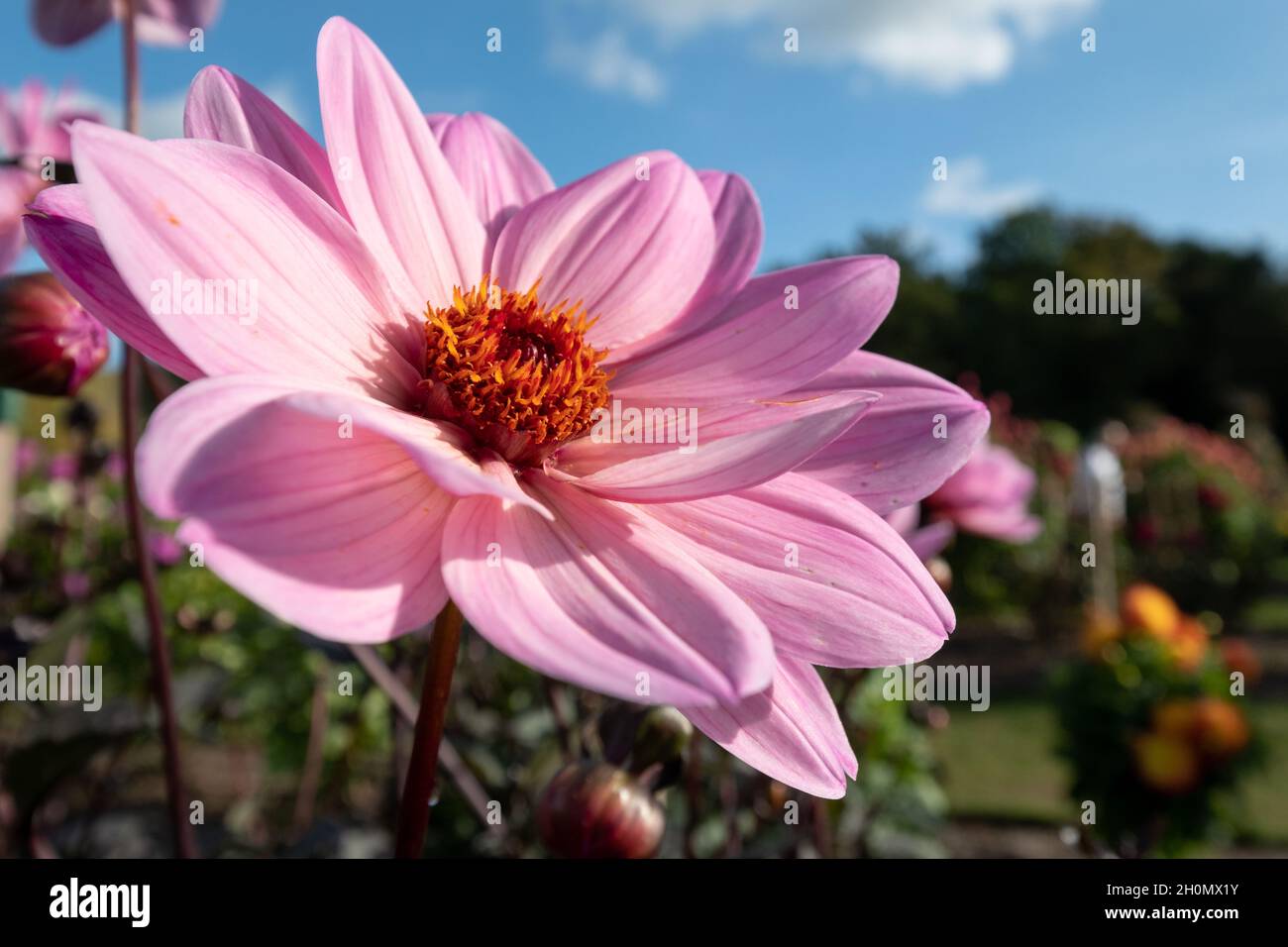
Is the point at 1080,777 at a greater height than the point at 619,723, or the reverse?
the point at 619,723

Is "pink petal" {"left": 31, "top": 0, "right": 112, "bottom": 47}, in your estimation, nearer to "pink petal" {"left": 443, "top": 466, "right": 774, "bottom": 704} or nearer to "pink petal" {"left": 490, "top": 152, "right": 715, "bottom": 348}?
"pink petal" {"left": 490, "top": 152, "right": 715, "bottom": 348}

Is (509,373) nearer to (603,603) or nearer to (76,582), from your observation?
(603,603)

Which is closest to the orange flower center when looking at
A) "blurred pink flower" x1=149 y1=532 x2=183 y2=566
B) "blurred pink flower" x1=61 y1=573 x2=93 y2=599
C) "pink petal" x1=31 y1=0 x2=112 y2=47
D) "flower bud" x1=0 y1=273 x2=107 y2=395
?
"flower bud" x1=0 y1=273 x2=107 y2=395

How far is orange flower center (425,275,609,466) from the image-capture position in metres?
0.50

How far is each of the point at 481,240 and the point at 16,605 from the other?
4.66 feet

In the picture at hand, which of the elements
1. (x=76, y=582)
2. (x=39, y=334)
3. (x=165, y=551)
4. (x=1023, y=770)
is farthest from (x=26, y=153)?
(x=1023, y=770)

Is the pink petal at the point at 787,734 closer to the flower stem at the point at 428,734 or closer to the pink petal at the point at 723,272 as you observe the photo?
the flower stem at the point at 428,734

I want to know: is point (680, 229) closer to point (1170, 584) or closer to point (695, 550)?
point (695, 550)

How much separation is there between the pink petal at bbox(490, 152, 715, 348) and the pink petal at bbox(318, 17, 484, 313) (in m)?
0.03

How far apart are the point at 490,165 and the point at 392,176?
0.11 meters

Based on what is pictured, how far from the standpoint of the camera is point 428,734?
38 centimetres
